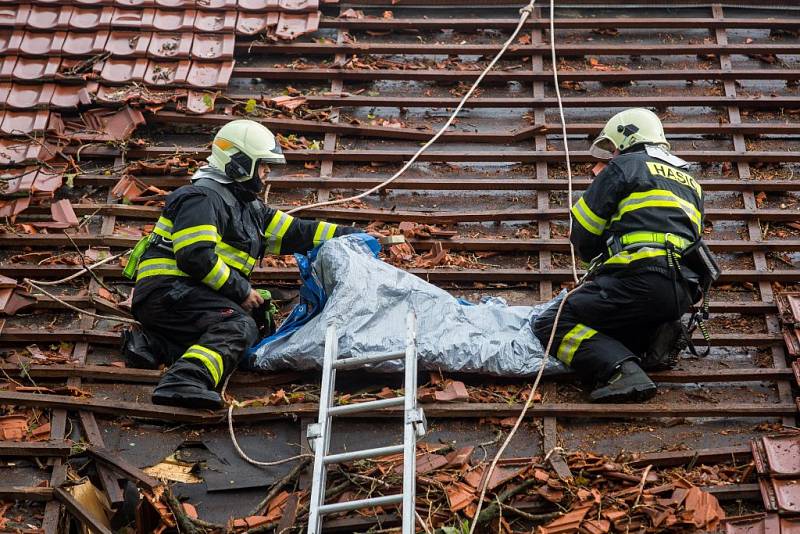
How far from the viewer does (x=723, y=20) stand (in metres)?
8.56

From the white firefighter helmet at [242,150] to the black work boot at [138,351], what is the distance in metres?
1.12

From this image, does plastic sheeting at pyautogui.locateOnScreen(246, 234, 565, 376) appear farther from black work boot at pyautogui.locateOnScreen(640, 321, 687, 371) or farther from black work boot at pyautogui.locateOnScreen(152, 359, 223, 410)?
black work boot at pyautogui.locateOnScreen(640, 321, 687, 371)

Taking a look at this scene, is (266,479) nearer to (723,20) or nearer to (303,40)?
(303,40)

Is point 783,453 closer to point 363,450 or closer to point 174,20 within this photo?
point 363,450

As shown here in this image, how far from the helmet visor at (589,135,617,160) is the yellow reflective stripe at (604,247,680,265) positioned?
865mm

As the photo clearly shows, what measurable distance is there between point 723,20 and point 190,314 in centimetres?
476

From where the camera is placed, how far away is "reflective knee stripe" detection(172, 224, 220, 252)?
21.3ft

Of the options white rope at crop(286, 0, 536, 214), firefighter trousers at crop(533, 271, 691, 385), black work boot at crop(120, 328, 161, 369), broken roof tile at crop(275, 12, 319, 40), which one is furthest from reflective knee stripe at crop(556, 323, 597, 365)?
broken roof tile at crop(275, 12, 319, 40)

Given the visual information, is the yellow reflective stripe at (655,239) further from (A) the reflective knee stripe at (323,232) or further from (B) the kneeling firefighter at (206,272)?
(B) the kneeling firefighter at (206,272)

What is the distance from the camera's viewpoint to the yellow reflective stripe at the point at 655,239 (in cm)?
636

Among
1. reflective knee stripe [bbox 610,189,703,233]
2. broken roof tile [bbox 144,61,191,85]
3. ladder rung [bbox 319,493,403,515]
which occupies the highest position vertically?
broken roof tile [bbox 144,61,191,85]

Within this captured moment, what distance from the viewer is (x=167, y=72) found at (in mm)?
8258

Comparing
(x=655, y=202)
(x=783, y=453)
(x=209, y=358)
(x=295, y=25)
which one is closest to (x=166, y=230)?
(x=209, y=358)

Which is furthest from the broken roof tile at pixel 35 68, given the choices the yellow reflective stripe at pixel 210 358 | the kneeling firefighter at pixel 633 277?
the kneeling firefighter at pixel 633 277
